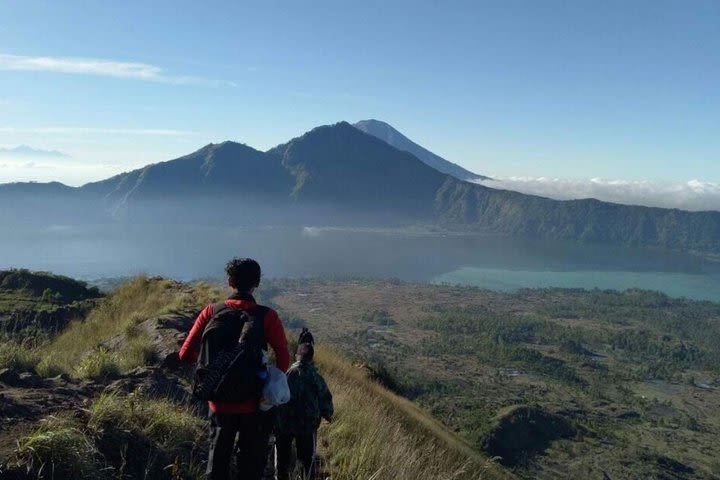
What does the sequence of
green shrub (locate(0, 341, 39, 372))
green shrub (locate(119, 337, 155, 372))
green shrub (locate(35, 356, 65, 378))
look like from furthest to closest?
1. green shrub (locate(119, 337, 155, 372))
2. green shrub (locate(35, 356, 65, 378))
3. green shrub (locate(0, 341, 39, 372))

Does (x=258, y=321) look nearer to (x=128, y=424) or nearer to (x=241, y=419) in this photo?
(x=241, y=419)

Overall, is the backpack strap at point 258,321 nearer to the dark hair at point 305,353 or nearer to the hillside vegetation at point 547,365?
the dark hair at point 305,353

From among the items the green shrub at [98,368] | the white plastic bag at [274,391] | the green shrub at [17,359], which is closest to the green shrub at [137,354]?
the green shrub at [98,368]

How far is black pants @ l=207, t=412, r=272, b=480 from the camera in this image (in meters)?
3.99

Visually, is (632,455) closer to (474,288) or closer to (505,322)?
(505,322)

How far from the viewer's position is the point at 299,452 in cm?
505

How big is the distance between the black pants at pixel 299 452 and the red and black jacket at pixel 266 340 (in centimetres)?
106

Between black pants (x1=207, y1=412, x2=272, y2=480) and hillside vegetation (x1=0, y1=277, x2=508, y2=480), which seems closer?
hillside vegetation (x1=0, y1=277, x2=508, y2=480)

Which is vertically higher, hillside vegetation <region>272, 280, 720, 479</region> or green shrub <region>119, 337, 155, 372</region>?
green shrub <region>119, 337, 155, 372</region>

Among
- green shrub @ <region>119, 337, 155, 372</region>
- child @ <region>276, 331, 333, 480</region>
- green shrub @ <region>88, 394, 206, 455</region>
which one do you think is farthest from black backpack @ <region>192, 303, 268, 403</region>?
green shrub @ <region>119, 337, 155, 372</region>

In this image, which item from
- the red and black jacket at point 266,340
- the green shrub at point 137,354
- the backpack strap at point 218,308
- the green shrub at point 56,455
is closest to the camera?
the green shrub at point 56,455

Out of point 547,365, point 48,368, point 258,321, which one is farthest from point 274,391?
point 547,365

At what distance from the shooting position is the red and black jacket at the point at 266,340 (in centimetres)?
396

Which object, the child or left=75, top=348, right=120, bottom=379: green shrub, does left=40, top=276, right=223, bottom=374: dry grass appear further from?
the child
